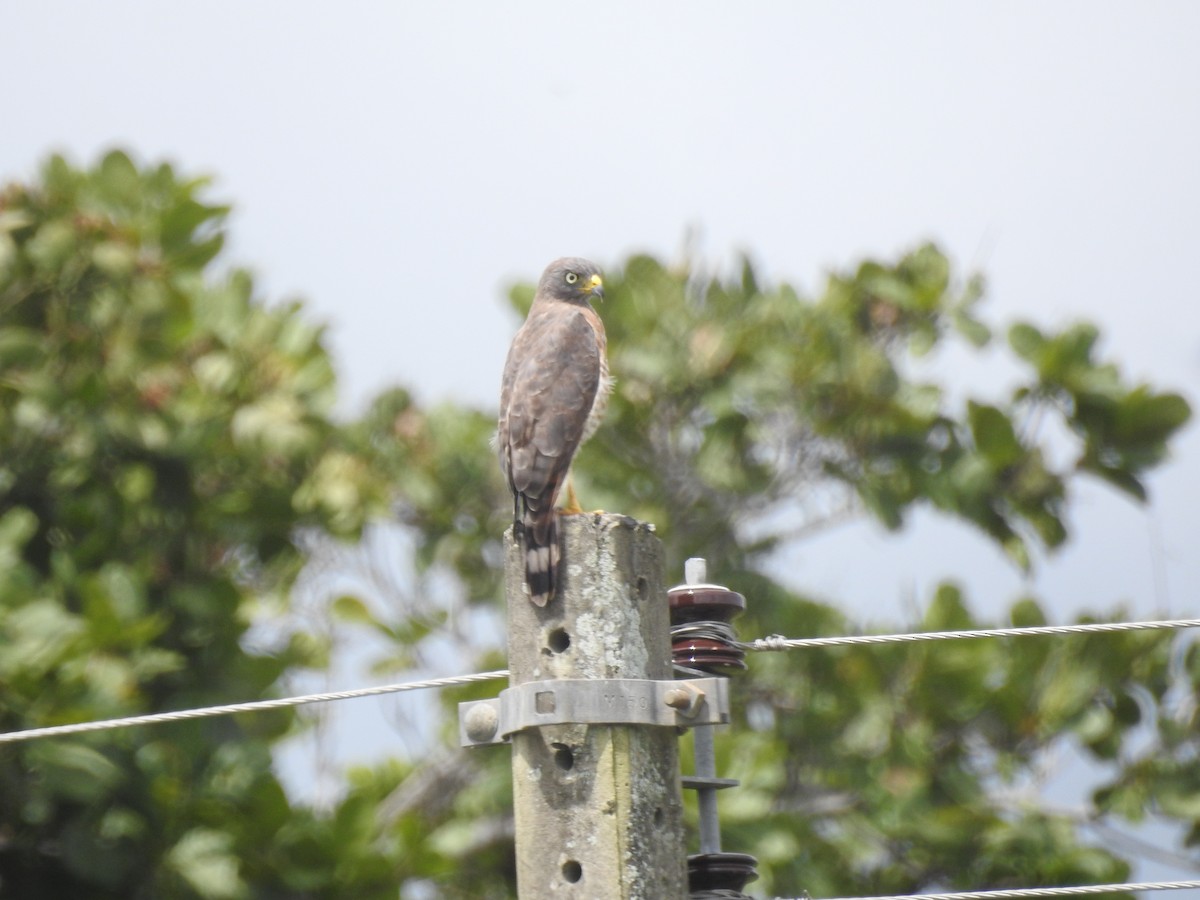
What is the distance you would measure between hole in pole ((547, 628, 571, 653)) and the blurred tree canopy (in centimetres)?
464

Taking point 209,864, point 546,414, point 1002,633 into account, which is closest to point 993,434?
point 209,864

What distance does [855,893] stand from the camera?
10602 mm

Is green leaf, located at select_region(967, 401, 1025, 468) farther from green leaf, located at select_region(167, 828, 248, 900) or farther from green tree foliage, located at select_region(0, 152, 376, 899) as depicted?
green leaf, located at select_region(167, 828, 248, 900)

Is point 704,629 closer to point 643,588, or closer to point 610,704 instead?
point 643,588

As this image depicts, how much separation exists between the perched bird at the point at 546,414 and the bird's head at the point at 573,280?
0.28 metres

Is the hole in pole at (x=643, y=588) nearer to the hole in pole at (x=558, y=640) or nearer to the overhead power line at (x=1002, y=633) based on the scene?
the hole in pole at (x=558, y=640)

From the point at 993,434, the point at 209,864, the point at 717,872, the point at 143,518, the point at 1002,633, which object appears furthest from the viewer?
the point at 993,434

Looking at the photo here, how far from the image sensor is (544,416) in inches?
211

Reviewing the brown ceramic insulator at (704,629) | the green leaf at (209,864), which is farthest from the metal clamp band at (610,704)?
the green leaf at (209,864)

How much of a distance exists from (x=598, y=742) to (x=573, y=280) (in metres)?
3.88

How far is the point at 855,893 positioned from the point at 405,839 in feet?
10.7

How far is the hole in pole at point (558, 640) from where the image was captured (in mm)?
3795

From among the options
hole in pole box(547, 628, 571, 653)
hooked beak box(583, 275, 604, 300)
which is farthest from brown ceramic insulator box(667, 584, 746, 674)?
hooked beak box(583, 275, 604, 300)

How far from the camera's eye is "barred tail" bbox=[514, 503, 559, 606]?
3820 millimetres
